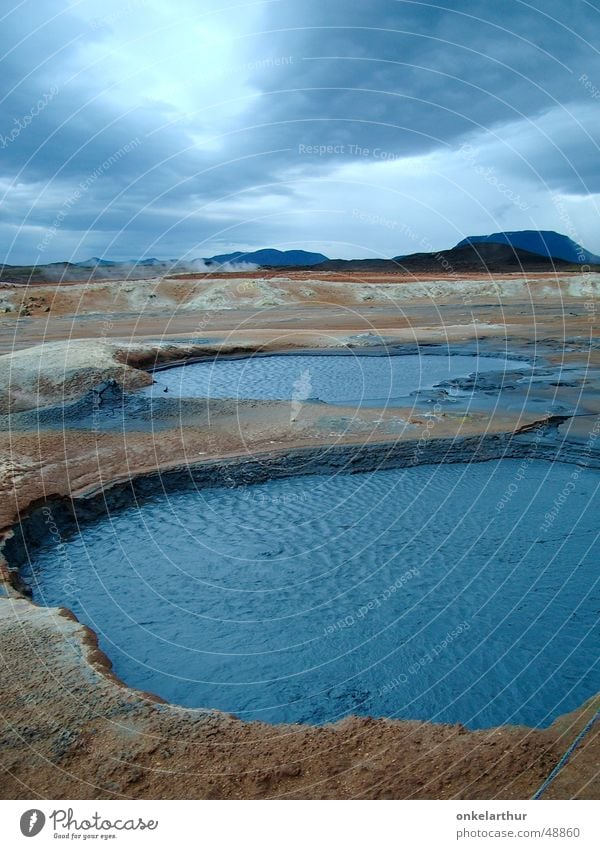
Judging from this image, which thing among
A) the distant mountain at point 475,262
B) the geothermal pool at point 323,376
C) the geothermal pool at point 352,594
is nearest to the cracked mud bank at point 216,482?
the geothermal pool at point 352,594

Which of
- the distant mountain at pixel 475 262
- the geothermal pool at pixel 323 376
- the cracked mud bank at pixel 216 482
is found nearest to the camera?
the cracked mud bank at pixel 216 482

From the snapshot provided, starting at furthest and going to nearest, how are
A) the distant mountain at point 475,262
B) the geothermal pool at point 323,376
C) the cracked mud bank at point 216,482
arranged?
the distant mountain at point 475,262 < the geothermal pool at point 323,376 < the cracked mud bank at point 216,482

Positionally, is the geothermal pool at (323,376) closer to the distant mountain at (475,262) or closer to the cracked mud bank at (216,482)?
the cracked mud bank at (216,482)

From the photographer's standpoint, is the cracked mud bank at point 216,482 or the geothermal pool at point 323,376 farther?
the geothermal pool at point 323,376

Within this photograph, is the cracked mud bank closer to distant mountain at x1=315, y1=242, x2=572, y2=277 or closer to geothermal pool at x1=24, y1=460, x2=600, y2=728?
geothermal pool at x1=24, y1=460, x2=600, y2=728

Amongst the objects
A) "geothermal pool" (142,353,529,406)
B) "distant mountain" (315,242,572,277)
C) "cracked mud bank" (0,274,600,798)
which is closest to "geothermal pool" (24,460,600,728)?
"cracked mud bank" (0,274,600,798)

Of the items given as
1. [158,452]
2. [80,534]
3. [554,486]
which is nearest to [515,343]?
[554,486]
